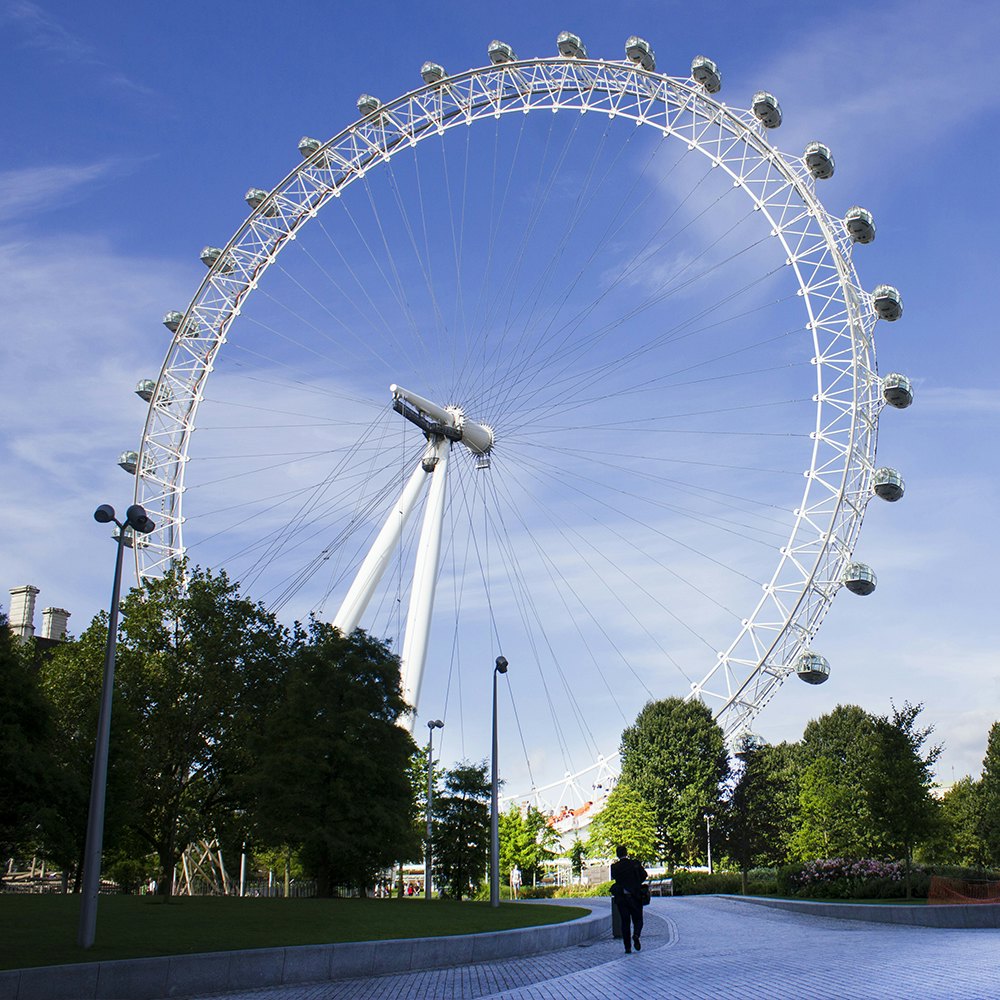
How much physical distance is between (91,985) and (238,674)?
86.4 ft

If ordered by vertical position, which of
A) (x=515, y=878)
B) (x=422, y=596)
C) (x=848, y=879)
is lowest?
(x=515, y=878)

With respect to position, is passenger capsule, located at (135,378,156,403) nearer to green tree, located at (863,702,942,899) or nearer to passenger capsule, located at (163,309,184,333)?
passenger capsule, located at (163,309,184,333)

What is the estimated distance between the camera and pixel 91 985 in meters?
14.1

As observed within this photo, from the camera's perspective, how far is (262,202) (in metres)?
50.4

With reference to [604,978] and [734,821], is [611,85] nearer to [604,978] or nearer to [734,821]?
[734,821]

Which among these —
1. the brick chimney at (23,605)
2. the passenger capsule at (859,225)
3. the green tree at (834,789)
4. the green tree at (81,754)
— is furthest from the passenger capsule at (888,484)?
the brick chimney at (23,605)

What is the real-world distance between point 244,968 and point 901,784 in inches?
1029

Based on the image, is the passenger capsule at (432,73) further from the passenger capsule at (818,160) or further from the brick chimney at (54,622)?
the brick chimney at (54,622)

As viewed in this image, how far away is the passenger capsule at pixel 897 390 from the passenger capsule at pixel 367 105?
2459 cm

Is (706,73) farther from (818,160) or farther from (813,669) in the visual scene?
(813,669)

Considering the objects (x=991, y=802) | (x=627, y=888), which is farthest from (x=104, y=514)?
(x=991, y=802)

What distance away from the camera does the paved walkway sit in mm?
12773

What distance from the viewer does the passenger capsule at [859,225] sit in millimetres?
43500

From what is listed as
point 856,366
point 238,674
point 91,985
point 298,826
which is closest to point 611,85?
point 856,366
